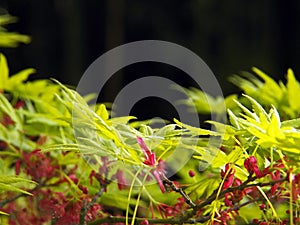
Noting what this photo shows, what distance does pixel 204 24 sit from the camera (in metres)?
3.18

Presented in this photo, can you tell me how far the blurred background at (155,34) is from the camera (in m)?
3.10

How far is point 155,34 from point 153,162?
108 inches

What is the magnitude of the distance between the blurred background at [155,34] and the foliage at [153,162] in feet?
6.76

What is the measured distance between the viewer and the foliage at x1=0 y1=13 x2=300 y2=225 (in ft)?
1.73

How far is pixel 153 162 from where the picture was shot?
54 cm

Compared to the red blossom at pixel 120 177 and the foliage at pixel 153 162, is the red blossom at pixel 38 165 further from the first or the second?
the red blossom at pixel 120 177

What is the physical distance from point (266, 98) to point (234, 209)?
410mm

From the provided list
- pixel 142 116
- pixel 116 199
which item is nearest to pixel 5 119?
pixel 116 199

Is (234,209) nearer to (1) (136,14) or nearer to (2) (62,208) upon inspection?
(2) (62,208)

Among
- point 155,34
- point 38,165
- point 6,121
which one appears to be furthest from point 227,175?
point 155,34

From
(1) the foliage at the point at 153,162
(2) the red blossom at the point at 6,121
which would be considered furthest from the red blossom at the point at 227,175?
(2) the red blossom at the point at 6,121

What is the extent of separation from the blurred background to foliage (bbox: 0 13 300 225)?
81.1 inches

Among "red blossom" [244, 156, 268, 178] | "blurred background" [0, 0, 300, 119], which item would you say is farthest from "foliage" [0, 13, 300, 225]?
"blurred background" [0, 0, 300, 119]

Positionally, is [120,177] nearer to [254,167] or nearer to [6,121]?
[254,167]
